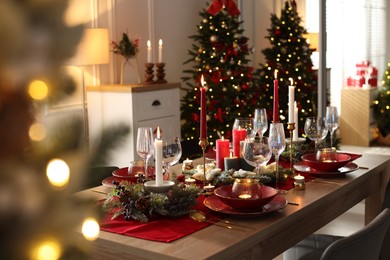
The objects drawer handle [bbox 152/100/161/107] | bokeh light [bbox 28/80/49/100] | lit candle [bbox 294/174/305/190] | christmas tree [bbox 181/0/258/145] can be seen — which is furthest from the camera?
christmas tree [bbox 181/0/258/145]

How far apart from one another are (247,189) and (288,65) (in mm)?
4288

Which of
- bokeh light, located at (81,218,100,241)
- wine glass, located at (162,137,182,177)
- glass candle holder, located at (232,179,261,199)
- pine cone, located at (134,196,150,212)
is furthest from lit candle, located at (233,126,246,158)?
bokeh light, located at (81,218,100,241)

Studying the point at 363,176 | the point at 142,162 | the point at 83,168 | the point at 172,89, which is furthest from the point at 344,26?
the point at 83,168

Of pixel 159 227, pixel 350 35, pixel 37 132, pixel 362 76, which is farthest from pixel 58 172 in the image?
pixel 350 35

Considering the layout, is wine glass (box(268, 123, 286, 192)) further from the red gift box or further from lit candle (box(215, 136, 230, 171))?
the red gift box

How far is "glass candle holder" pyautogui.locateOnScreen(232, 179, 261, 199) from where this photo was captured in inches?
78.6

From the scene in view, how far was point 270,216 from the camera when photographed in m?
1.97

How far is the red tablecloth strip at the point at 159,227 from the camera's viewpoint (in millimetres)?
1772

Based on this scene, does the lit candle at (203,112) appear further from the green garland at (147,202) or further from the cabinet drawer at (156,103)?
the cabinet drawer at (156,103)

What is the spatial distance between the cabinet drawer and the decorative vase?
0.30 meters

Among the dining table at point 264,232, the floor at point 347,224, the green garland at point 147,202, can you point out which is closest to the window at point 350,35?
the floor at point 347,224

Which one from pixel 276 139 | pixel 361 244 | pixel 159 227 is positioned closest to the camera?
pixel 361 244

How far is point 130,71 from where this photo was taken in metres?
5.22

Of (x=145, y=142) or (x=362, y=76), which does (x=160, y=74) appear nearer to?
(x=362, y=76)
